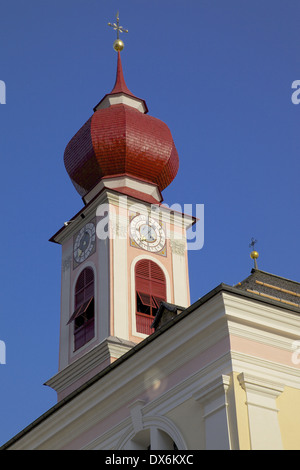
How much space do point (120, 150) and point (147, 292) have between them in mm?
5196

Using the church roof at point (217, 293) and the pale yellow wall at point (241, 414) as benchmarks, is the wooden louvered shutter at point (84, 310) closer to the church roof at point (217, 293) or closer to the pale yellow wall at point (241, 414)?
the church roof at point (217, 293)

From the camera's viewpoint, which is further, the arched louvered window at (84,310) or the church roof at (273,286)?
the arched louvered window at (84,310)

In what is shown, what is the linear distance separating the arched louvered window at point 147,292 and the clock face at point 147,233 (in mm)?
593

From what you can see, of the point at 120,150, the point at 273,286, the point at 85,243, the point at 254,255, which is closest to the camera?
the point at 273,286

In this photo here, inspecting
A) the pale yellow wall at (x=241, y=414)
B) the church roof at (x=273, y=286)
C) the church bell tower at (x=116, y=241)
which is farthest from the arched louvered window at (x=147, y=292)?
the pale yellow wall at (x=241, y=414)

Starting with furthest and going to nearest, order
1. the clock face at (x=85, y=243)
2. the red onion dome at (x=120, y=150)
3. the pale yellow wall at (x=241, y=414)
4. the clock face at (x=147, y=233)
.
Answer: the red onion dome at (x=120, y=150)
the clock face at (x=85, y=243)
the clock face at (x=147, y=233)
the pale yellow wall at (x=241, y=414)

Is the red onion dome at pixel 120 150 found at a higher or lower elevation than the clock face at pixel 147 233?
higher

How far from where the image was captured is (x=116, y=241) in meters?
28.2

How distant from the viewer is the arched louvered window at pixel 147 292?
89.1 feet

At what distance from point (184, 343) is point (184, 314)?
19.4 inches

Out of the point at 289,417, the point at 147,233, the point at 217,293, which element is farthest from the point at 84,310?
the point at 289,417

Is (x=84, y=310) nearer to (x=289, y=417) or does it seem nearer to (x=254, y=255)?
(x=254, y=255)

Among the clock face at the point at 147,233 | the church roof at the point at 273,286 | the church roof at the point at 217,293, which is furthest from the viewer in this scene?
the clock face at the point at 147,233
